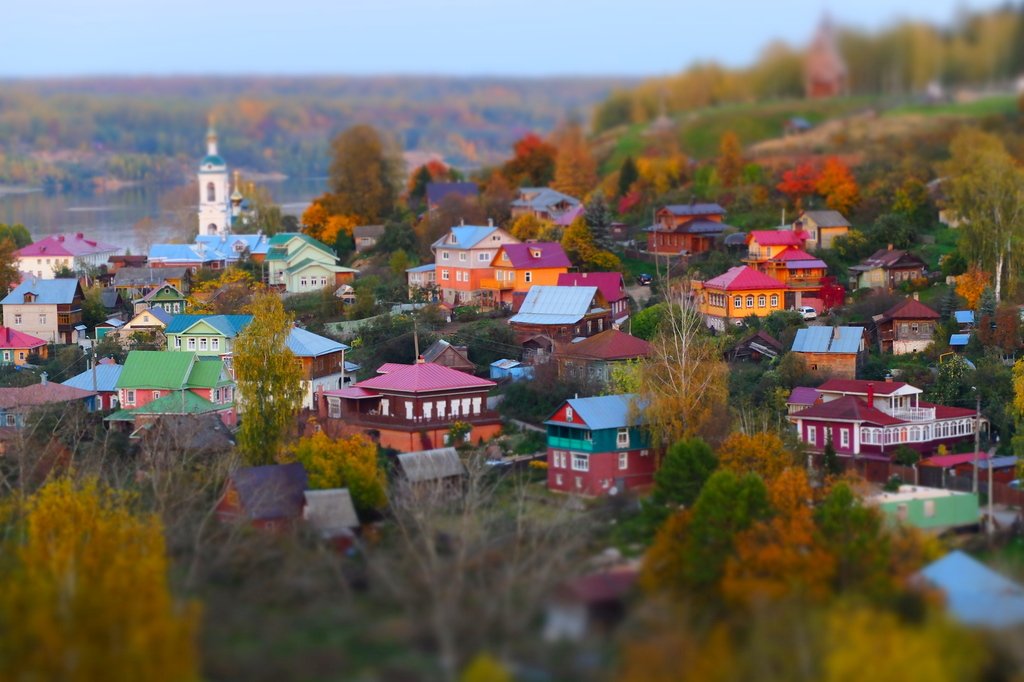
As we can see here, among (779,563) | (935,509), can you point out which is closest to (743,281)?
(935,509)

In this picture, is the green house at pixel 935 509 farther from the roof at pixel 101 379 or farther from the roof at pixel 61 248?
the roof at pixel 61 248

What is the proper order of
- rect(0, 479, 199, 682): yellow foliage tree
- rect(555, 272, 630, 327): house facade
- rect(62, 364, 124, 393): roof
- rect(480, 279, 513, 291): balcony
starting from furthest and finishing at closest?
rect(480, 279, 513, 291): balcony → rect(555, 272, 630, 327): house facade → rect(62, 364, 124, 393): roof → rect(0, 479, 199, 682): yellow foliage tree

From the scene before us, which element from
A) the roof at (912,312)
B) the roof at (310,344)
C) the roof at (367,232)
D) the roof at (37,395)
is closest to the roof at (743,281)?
the roof at (912,312)

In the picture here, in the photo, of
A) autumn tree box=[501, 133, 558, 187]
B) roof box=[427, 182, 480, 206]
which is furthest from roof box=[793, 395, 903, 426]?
autumn tree box=[501, 133, 558, 187]

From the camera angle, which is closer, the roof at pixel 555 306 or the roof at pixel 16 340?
the roof at pixel 555 306

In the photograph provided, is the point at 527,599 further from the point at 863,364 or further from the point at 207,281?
the point at 207,281

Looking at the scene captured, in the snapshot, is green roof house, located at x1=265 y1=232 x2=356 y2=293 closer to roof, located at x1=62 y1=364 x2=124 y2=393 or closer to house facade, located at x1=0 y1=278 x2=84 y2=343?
house facade, located at x1=0 y1=278 x2=84 y2=343
